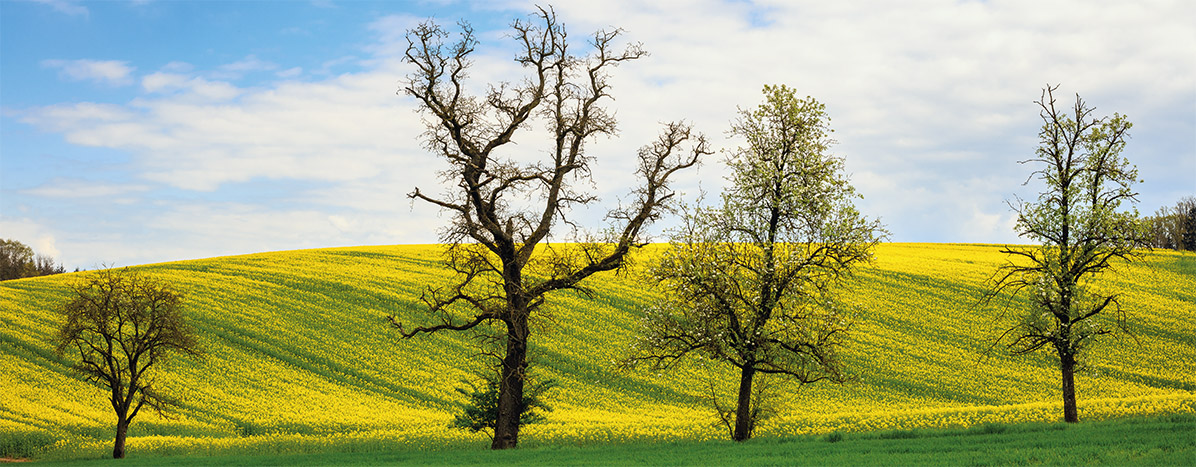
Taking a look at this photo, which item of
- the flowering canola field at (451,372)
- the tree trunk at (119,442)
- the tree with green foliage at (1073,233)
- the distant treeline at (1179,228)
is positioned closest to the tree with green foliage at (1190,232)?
the distant treeline at (1179,228)

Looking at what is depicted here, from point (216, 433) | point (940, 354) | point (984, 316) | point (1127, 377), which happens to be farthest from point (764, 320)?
point (984, 316)

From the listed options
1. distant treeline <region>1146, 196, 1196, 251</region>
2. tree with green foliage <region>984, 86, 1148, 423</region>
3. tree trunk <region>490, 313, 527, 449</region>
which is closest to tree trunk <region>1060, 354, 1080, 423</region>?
tree with green foliage <region>984, 86, 1148, 423</region>

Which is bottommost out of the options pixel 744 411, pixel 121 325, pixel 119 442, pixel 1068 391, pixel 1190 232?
pixel 119 442

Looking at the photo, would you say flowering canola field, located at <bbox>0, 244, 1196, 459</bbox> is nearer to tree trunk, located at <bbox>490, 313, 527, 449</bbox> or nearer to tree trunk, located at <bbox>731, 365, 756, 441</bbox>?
tree trunk, located at <bbox>490, 313, 527, 449</bbox>

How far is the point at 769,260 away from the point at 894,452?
6.52 meters

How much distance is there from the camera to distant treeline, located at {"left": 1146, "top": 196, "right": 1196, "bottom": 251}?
9494cm

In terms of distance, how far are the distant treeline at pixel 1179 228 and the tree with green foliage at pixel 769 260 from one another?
85.8 meters

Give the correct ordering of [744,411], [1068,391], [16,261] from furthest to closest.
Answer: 1. [16,261]
2. [1068,391]
3. [744,411]

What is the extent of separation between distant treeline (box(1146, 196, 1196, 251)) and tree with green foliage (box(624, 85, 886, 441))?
281ft

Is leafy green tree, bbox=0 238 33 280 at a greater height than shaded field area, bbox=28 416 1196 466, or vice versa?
leafy green tree, bbox=0 238 33 280

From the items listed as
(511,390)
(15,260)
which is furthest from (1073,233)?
(15,260)

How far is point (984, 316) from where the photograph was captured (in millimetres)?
54719

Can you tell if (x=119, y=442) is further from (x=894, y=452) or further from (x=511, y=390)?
(x=894, y=452)

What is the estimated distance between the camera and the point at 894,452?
2006cm
